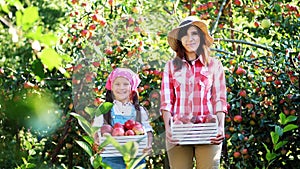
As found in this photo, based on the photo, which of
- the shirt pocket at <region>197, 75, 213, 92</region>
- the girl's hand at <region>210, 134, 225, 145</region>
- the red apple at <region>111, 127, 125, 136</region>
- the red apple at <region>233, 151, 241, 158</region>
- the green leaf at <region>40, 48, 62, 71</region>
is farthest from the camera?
the red apple at <region>233, 151, 241, 158</region>

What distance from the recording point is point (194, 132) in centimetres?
247

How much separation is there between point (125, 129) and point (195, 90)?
37cm

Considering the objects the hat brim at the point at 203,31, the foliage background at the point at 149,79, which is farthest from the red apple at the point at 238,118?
the hat brim at the point at 203,31

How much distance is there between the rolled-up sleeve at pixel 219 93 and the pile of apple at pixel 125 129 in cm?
37

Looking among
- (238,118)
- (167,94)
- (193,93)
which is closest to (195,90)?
(193,93)

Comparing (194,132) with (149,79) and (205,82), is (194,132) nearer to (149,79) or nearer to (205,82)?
(205,82)

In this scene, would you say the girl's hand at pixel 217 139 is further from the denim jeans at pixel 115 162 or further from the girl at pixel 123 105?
the denim jeans at pixel 115 162

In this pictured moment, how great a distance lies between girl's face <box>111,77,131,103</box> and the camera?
9.12 feet

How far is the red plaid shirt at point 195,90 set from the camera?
2.63 meters

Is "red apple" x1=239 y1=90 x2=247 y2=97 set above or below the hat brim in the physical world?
below

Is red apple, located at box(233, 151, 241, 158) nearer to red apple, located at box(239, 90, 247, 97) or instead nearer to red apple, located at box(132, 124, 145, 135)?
red apple, located at box(239, 90, 247, 97)

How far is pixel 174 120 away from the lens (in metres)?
2.62

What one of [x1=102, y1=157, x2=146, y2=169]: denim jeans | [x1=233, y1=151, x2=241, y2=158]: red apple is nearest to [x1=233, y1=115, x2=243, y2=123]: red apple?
[x1=233, y1=151, x2=241, y2=158]: red apple

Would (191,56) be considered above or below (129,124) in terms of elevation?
above
